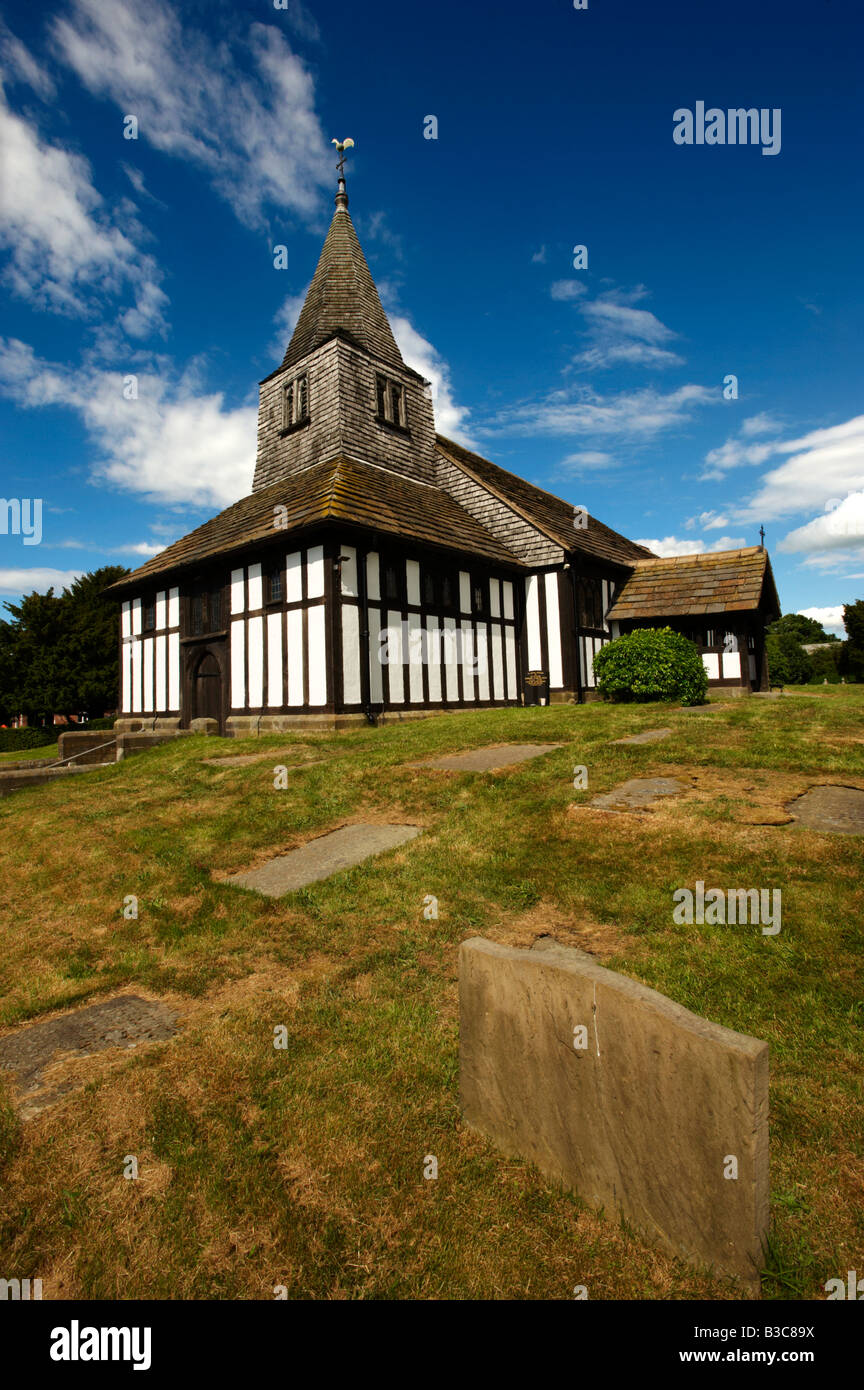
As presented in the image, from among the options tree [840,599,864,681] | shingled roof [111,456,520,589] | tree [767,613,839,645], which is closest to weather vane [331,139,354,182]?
shingled roof [111,456,520,589]

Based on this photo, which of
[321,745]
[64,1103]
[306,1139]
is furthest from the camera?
[321,745]

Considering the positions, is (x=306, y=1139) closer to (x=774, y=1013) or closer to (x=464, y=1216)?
(x=464, y=1216)

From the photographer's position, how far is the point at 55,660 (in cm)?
4075

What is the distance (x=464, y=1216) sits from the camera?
8.11 ft

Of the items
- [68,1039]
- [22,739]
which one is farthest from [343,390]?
[22,739]

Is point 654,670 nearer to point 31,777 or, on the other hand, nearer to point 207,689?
point 207,689

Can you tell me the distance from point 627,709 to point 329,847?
8.33 m

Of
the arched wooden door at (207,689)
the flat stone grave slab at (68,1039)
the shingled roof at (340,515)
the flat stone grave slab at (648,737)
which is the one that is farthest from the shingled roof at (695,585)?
the flat stone grave slab at (68,1039)

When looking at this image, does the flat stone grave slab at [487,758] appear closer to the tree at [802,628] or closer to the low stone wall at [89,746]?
the low stone wall at [89,746]

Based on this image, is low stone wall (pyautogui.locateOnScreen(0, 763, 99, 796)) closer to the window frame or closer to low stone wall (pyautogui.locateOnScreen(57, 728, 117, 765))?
low stone wall (pyautogui.locateOnScreen(57, 728, 117, 765))

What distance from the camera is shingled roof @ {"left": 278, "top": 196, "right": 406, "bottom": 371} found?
19844 millimetres

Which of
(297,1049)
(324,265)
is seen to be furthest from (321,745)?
(324,265)

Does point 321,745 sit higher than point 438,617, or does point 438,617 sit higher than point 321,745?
point 438,617

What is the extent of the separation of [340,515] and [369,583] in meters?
1.84
